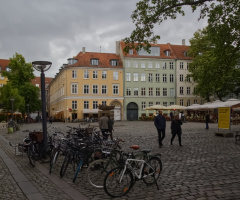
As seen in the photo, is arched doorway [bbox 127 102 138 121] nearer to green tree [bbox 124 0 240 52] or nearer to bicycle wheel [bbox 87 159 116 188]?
green tree [bbox 124 0 240 52]

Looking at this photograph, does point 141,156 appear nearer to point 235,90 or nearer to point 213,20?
→ point 213,20

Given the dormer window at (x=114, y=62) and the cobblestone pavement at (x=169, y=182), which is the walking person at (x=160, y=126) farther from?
the dormer window at (x=114, y=62)

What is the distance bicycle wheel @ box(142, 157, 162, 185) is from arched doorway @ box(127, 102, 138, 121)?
51189 mm

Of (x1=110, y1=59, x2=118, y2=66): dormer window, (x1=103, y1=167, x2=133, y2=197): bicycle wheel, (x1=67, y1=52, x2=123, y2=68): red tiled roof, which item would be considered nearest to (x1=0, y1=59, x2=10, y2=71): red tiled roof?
(x1=67, y1=52, x2=123, y2=68): red tiled roof

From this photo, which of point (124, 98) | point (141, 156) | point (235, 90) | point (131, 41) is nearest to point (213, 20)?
point (131, 41)

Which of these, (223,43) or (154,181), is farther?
(223,43)

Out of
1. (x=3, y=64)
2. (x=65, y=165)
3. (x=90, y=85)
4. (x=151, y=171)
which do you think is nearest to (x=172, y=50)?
(x=90, y=85)

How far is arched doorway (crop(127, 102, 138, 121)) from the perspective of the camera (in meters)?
58.3

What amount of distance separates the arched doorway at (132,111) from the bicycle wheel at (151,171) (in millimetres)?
51189

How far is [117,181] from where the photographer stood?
5926 mm

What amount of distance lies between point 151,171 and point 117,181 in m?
1.06

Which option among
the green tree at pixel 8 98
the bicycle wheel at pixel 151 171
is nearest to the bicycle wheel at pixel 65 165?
the bicycle wheel at pixel 151 171

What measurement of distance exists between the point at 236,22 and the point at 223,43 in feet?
5.21

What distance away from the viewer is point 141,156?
259 inches
